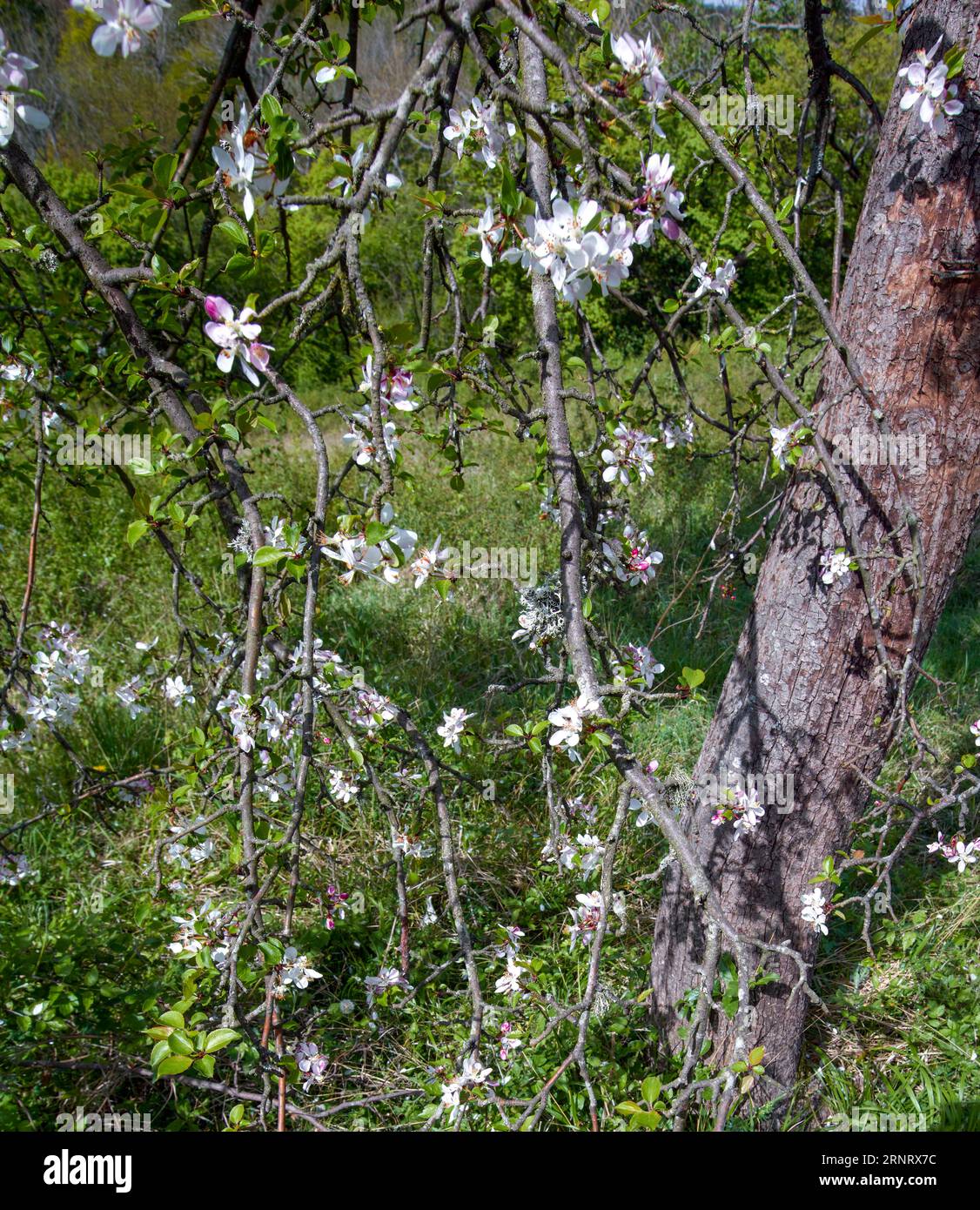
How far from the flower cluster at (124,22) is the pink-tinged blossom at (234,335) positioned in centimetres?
26

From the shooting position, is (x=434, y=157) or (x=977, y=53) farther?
(x=434, y=157)

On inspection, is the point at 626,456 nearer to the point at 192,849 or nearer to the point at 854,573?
the point at 854,573

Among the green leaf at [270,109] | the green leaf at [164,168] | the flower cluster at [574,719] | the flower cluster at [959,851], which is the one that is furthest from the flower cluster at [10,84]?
the flower cluster at [959,851]

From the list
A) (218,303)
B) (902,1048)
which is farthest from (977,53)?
(902,1048)

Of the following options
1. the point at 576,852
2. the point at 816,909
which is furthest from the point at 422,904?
the point at 816,909

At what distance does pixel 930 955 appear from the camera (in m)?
2.45

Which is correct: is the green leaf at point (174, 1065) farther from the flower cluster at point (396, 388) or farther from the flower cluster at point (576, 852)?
the flower cluster at point (396, 388)

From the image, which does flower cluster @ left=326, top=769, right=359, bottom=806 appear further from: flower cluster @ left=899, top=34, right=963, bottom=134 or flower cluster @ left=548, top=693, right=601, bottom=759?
flower cluster @ left=899, top=34, right=963, bottom=134

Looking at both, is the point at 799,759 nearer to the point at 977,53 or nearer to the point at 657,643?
the point at 977,53

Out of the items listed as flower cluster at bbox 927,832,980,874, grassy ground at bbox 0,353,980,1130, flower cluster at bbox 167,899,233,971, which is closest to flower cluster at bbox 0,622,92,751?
grassy ground at bbox 0,353,980,1130

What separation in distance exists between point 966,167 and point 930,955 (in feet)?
7.00

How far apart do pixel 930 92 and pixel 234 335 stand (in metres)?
1.14

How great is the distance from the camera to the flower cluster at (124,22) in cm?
84

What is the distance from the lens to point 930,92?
50.2 inches
